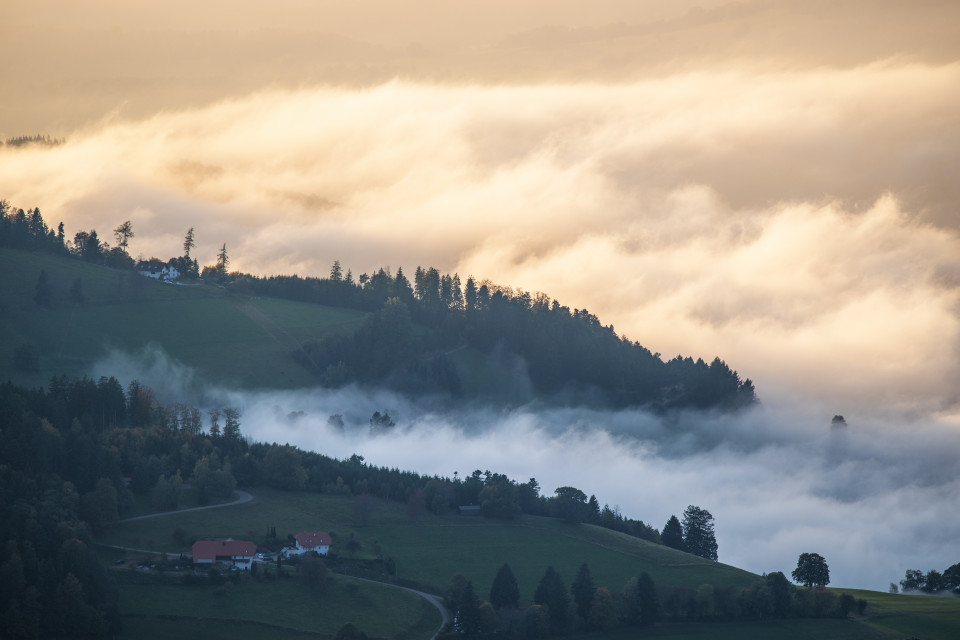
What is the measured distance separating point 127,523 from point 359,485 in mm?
36037

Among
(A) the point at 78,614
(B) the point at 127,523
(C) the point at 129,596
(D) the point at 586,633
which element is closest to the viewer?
(A) the point at 78,614

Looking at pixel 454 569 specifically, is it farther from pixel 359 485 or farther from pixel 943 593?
pixel 943 593

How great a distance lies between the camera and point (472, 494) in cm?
16362

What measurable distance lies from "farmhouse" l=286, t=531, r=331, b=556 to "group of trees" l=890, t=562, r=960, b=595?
85.4 meters

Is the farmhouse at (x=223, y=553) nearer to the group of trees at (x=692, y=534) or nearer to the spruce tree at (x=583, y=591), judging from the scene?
the spruce tree at (x=583, y=591)

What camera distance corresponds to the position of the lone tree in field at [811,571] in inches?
5807

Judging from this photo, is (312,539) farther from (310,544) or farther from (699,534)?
(699,534)

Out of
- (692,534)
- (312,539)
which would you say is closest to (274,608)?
(312,539)

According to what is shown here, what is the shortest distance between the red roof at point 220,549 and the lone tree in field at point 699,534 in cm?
6979

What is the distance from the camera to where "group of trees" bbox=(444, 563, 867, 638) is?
122062 millimetres

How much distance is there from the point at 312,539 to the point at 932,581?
88.6 m

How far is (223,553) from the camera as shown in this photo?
126438 mm

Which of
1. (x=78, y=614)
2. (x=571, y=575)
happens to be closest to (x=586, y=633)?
(x=571, y=575)

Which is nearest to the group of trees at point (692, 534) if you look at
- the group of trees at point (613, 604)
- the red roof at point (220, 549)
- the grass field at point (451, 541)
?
the grass field at point (451, 541)
